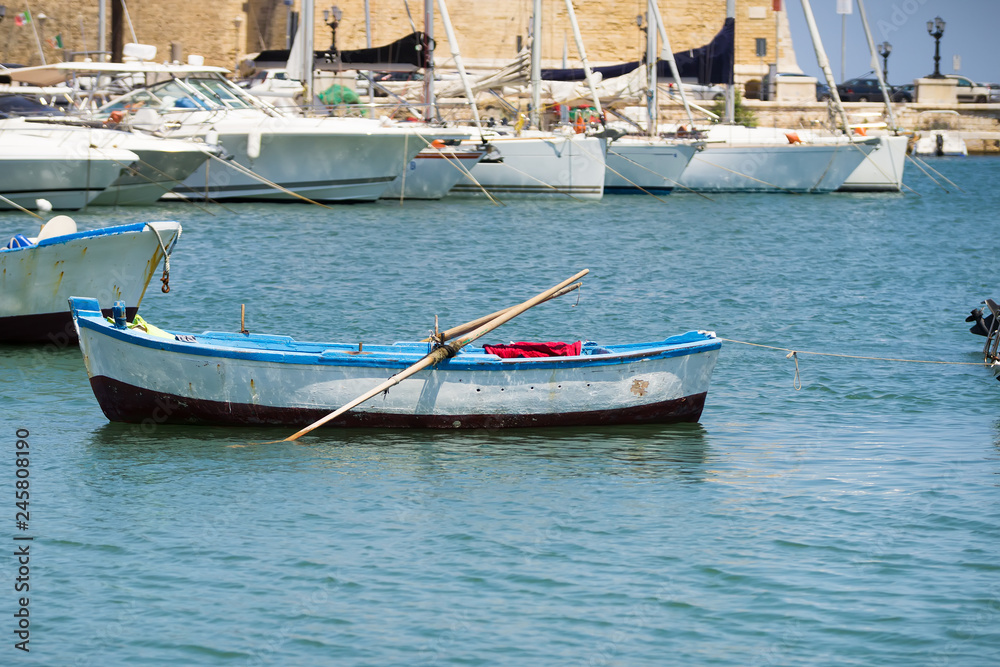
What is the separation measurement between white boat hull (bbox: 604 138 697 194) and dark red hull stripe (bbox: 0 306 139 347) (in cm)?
2297

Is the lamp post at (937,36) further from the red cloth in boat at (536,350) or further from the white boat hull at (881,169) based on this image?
the red cloth in boat at (536,350)

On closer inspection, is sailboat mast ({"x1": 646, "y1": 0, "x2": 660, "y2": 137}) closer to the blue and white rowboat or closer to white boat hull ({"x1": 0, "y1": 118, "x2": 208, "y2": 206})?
white boat hull ({"x1": 0, "y1": 118, "x2": 208, "y2": 206})

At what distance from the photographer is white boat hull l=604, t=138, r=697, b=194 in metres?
36.1

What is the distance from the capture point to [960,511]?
9289mm

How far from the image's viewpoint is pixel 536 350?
11.1 metres

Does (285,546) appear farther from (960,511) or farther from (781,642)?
(960,511)

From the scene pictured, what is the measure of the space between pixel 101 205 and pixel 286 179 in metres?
4.09

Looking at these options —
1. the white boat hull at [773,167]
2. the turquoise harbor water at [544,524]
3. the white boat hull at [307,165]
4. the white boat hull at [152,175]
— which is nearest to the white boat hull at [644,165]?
the white boat hull at [773,167]

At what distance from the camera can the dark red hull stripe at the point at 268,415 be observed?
1099cm

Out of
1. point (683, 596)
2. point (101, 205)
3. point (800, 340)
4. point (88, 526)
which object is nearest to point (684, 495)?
point (683, 596)

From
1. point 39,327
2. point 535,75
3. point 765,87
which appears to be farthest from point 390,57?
point 765,87

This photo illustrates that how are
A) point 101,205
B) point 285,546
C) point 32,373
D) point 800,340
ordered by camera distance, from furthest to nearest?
point 101,205 → point 800,340 → point 32,373 → point 285,546

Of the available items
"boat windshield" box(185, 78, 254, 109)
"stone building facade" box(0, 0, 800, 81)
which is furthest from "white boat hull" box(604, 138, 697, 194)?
"stone building facade" box(0, 0, 800, 81)

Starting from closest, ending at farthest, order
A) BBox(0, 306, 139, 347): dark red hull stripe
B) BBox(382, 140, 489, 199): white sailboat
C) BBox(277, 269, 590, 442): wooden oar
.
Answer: BBox(277, 269, 590, 442): wooden oar, BBox(0, 306, 139, 347): dark red hull stripe, BBox(382, 140, 489, 199): white sailboat
